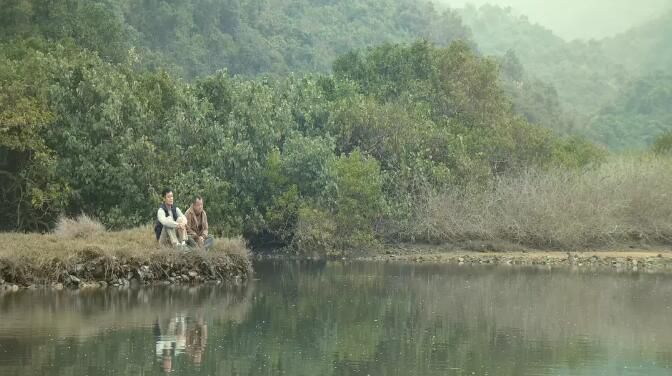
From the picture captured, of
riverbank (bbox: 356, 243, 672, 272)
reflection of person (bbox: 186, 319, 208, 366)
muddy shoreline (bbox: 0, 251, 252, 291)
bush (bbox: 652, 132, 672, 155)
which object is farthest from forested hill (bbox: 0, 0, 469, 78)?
reflection of person (bbox: 186, 319, 208, 366)

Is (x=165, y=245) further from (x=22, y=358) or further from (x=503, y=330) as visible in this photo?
(x=22, y=358)

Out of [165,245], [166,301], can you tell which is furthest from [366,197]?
[166,301]

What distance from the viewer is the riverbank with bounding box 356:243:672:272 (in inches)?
1543

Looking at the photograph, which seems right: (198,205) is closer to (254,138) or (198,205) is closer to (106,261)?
(106,261)

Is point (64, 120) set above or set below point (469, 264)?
above

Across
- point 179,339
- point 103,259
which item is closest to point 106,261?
point 103,259

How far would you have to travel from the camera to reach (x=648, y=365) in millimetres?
15328

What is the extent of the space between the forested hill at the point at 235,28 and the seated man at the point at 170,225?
26.9m

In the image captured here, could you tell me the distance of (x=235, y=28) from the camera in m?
83.3

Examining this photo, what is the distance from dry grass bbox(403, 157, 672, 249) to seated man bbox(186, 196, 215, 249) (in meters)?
19.4

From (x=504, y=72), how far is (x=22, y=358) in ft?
282

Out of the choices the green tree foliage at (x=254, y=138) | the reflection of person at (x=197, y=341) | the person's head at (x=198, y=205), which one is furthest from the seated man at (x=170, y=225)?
the green tree foliage at (x=254, y=138)

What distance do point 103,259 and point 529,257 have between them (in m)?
21.6

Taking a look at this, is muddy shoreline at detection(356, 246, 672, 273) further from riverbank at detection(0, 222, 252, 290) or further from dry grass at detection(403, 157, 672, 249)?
riverbank at detection(0, 222, 252, 290)
